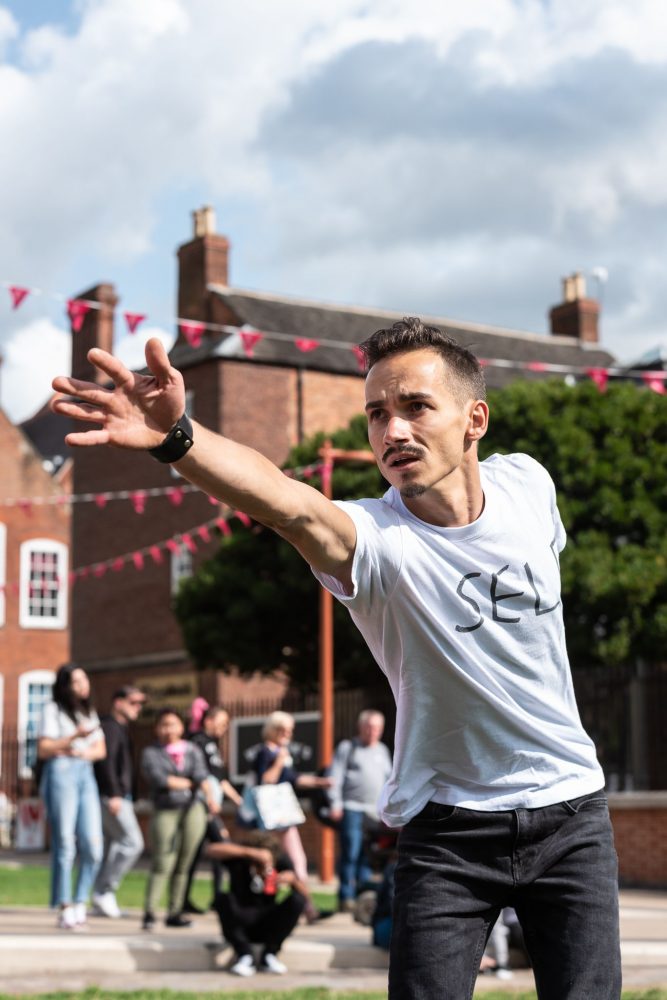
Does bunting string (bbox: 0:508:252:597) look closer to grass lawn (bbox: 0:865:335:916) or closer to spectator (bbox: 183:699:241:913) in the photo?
grass lawn (bbox: 0:865:335:916)

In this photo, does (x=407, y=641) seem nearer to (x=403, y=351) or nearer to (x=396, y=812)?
(x=396, y=812)

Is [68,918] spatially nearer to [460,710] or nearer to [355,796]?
[355,796]

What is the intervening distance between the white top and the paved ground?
1393mm

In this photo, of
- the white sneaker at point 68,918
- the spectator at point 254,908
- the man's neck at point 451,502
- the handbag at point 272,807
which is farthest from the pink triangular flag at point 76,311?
the man's neck at point 451,502

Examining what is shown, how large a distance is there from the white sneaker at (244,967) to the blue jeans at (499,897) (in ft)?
20.6

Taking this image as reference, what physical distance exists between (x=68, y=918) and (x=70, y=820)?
0.71 meters

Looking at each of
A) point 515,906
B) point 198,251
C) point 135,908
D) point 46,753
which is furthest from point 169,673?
point 515,906

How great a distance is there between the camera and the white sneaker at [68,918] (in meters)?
10.9

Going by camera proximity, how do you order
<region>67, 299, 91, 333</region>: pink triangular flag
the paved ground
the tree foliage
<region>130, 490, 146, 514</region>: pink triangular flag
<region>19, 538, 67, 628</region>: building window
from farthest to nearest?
1. <region>19, 538, 67, 628</region>: building window
2. the tree foliage
3. <region>130, 490, 146, 514</region>: pink triangular flag
4. <region>67, 299, 91, 333</region>: pink triangular flag
5. the paved ground

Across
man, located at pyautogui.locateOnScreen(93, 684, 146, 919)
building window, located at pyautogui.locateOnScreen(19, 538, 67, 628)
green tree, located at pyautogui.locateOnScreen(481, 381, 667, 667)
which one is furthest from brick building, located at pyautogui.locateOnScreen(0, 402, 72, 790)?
man, located at pyautogui.locateOnScreen(93, 684, 146, 919)

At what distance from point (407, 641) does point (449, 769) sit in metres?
0.32

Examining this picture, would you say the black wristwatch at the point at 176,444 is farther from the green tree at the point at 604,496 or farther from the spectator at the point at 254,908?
the green tree at the point at 604,496

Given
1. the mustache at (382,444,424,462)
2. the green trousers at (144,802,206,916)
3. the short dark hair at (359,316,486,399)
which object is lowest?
the green trousers at (144,802,206,916)

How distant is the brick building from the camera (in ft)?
140
